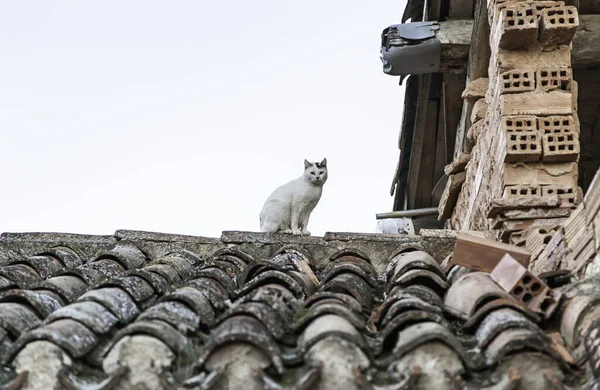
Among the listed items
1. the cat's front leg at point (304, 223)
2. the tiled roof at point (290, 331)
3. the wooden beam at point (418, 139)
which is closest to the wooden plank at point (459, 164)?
the wooden beam at point (418, 139)

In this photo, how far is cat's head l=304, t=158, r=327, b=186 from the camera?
29.1 ft

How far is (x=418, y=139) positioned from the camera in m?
9.86

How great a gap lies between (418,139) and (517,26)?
3.73 metres

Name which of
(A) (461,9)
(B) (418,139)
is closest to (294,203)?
(B) (418,139)

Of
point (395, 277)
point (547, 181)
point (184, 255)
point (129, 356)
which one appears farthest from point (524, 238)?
point (129, 356)

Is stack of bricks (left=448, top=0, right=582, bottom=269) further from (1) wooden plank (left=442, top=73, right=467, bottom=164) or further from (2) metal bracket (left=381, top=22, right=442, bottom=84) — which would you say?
(1) wooden plank (left=442, top=73, right=467, bottom=164)

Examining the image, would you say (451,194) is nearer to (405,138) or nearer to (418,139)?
(418,139)

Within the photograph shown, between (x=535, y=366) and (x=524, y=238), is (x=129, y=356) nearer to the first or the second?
(x=535, y=366)

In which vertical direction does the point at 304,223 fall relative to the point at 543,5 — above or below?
below

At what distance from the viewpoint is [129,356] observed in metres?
3.11

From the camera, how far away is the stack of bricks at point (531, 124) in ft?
18.8

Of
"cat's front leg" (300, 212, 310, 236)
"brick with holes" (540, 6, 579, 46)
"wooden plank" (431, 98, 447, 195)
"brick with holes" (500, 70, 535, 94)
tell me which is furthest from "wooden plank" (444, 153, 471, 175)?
"brick with holes" (540, 6, 579, 46)

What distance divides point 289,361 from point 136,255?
8.54 ft

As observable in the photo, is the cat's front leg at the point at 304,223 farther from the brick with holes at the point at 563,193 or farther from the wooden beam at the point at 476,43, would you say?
the brick with holes at the point at 563,193
